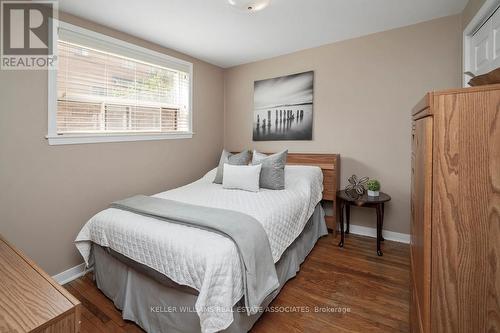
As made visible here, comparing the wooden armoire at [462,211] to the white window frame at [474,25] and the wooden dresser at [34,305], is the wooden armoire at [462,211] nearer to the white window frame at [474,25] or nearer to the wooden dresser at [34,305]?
the wooden dresser at [34,305]

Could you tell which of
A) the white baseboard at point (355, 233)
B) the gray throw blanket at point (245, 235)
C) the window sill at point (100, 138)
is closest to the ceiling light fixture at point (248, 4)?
the gray throw blanket at point (245, 235)

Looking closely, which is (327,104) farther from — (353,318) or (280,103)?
(353,318)

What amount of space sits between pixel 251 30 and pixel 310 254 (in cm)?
250

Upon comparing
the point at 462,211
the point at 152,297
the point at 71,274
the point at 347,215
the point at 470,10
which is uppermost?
the point at 470,10

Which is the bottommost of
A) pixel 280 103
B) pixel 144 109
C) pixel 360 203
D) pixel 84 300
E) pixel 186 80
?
pixel 84 300

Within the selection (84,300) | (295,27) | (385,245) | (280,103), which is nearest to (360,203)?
(385,245)

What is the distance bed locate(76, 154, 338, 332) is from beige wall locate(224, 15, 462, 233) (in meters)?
1.10

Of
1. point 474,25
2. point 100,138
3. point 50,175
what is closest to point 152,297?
point 50,175

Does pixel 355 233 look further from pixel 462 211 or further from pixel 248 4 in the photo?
pixel 248 4

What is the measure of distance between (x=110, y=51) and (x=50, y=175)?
1.37 m

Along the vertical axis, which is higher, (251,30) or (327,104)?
(251,30)

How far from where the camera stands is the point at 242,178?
262 centimetres

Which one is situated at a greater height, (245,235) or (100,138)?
(100,138)

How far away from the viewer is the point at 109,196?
2590mm
